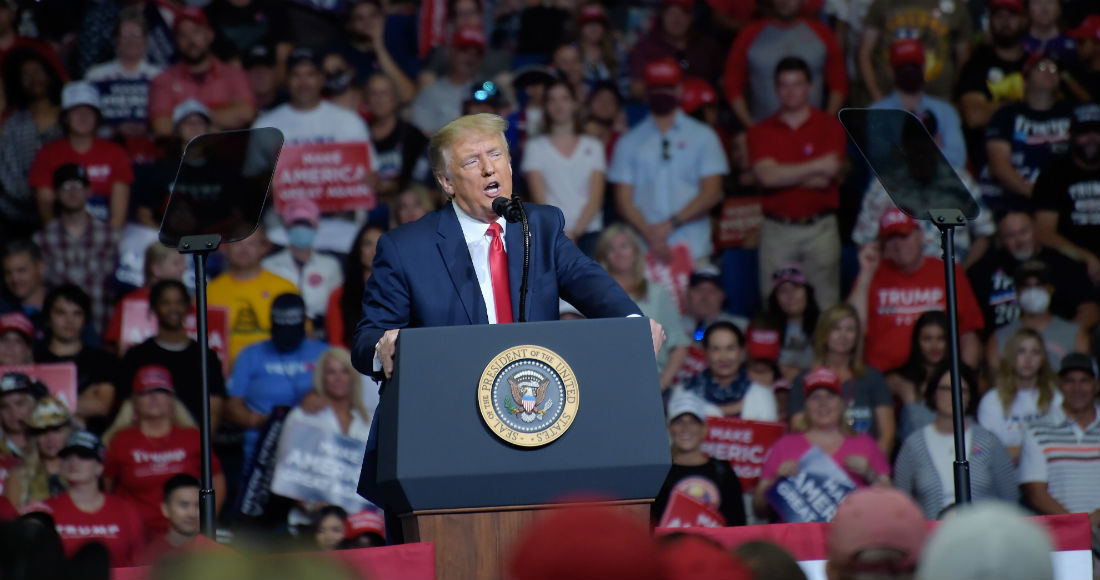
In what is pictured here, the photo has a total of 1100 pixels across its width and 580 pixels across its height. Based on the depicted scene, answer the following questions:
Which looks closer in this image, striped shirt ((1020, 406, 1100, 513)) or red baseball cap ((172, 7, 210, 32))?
striped shirt ((1020, 406, 1100, 513))

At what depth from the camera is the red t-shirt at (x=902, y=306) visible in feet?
23.8

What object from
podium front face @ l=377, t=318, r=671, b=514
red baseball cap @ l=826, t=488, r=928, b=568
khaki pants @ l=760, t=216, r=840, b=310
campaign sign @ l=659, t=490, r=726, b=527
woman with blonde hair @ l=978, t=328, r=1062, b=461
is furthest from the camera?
khaki pants @ l=760, t=216, r=840, b=310

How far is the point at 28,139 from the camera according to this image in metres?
8.27

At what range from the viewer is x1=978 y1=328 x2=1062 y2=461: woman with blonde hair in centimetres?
670

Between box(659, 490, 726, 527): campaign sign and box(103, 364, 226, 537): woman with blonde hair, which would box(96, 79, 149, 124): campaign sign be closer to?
box(103, 364, 226, 537): woman with blonde hair

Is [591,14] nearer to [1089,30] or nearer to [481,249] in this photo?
[1089,30]

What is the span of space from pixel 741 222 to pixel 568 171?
97 cm

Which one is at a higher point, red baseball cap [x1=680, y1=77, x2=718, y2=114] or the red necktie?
red baseball cap [x1=680, y1=77, x2=718, y2=114]

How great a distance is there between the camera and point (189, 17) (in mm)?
8422

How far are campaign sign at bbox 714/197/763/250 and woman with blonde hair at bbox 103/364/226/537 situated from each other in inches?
116

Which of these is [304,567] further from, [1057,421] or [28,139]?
[28,139]

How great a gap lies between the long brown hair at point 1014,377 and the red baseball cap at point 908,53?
6.12 feet

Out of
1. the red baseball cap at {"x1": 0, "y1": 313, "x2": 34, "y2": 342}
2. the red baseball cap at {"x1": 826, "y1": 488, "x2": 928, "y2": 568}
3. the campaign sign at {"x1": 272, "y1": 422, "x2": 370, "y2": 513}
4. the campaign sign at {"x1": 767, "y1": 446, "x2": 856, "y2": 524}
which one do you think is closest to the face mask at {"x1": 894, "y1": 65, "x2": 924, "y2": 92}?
the campaign sign at {"x1": 767, "y1": 446, "x2": 856, "y2": 524}

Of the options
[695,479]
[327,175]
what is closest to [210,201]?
[695,479]
